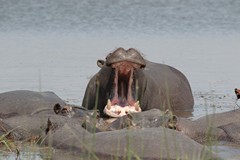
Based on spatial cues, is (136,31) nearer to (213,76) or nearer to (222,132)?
(213,76)

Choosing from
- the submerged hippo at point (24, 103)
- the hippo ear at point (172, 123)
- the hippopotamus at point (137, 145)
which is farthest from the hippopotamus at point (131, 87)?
the hippopotamus at point (137, 145)

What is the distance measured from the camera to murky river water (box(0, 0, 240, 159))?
426 inches

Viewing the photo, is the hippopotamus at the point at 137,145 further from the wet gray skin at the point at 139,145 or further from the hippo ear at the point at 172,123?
the hippo ear at the point at 172,123

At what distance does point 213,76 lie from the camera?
37.3 ft

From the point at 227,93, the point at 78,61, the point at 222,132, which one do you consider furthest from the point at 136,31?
the point at 222,132

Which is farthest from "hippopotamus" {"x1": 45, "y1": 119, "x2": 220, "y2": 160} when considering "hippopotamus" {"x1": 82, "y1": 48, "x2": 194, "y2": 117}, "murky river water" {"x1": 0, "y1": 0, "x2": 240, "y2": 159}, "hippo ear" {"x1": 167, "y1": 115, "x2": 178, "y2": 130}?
"murky river water" {"x1": 0, "y1": 0, "x2": 240, "y2": 159}

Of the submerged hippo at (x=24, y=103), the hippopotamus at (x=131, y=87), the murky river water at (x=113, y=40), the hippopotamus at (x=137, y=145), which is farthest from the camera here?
the murky river water at (x=113, y=40)

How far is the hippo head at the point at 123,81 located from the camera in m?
8.27

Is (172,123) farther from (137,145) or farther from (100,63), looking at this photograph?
(100,63)

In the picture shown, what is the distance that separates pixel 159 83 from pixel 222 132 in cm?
246

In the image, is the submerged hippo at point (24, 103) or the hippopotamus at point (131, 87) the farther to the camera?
the submerged hippo at point (24, 103)

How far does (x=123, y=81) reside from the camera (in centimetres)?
891

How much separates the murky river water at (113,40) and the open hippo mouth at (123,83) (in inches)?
30.4

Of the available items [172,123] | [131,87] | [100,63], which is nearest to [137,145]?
[172,123]
